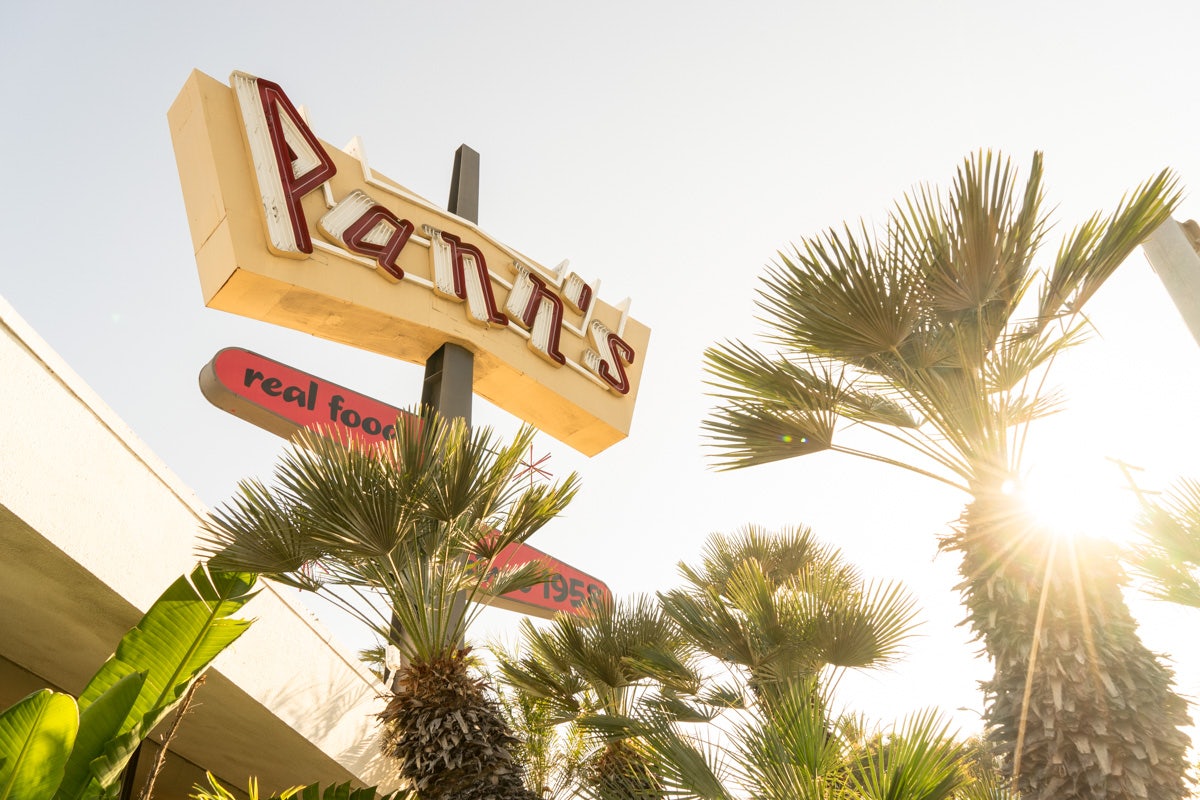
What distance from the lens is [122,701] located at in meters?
4.75

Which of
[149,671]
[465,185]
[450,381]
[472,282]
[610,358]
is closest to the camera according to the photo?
[149,671]

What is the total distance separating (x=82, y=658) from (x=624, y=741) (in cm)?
432

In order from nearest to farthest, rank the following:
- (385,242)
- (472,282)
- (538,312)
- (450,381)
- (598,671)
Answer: (598,671) < (385,242) < (450,381) < (472,282) < (538,312)

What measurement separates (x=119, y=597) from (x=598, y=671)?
382 centimetres

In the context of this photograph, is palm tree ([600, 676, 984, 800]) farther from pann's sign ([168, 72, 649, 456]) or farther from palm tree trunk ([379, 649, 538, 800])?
pann's sign ([168, 72, 649, 456])

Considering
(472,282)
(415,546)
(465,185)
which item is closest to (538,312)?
(472,282)

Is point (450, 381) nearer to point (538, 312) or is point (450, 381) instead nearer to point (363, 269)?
point (363, 269)

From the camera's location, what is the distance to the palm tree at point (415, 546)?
5344 mm

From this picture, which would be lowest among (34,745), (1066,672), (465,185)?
(34,745)

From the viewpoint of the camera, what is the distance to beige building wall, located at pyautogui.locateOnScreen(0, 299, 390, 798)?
453 cm

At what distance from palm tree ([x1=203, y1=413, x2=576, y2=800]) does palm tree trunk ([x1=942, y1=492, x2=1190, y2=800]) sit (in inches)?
114

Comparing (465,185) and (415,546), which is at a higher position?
(465,185)

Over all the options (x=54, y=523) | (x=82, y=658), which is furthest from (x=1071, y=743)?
(x=82, y=658)

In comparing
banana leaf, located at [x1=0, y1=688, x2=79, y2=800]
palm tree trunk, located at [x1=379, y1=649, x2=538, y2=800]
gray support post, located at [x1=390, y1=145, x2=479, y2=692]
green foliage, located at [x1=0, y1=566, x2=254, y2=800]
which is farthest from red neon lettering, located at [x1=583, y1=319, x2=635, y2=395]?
banana leaf, located at [x1=0, y1=688, x2=79, y2=800]
